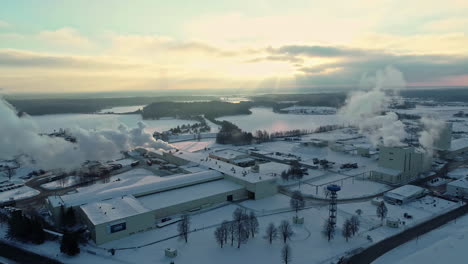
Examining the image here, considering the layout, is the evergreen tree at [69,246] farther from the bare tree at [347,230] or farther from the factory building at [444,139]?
the factory building at [444,139]

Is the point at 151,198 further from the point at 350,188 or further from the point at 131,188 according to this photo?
the point at 350,188

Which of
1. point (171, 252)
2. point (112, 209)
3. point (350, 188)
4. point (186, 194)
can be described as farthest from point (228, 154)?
point (171, 252)

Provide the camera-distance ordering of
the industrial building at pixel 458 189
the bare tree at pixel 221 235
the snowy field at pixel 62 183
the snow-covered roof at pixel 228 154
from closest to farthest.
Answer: the bare tree at pixel 221 235, the industrial building at pixel 458 189, the snowy field at pixel 62 183, the snow-covered roof at pixel 228 154

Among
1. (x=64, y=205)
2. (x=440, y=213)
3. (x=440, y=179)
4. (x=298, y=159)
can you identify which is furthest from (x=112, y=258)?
(x=440, y=179)

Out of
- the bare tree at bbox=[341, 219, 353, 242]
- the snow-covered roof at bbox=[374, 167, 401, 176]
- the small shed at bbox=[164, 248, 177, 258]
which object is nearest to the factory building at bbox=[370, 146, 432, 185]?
the snow-covered roof at bbox=[374, 167, 401, 176]

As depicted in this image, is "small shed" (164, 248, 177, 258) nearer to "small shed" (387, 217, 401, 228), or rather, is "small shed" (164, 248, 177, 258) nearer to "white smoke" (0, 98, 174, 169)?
"small shed" (387, 217, 401, 228)

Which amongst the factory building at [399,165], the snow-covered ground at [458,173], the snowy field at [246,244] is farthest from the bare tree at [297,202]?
the snow-covered ground at [458,173]

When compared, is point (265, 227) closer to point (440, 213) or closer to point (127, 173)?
point (440, 213)
